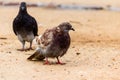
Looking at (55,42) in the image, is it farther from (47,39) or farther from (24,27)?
(24,27)

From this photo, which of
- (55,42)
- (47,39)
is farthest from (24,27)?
(55,42)

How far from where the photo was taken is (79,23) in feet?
62.9

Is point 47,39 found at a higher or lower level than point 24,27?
higher

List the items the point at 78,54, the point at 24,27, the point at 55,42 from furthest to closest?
Answer: the point at 24,27, the point at 78,54, the point at 55,42

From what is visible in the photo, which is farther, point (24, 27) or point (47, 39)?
point (24, 27)

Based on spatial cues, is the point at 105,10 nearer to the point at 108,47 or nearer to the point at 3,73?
the point at 108,47

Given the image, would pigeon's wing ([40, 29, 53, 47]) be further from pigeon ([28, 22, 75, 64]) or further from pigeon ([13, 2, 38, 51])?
pigeon ([13, 2, 38, 51])

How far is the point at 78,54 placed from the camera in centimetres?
1280

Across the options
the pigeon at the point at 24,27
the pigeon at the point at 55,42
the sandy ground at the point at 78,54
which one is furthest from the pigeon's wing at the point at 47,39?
the pigeon at the point at 24,27

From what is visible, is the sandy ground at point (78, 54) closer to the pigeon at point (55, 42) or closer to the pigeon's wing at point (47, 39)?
the pigeon at point (55, 42)

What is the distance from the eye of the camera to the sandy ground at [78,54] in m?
10.4

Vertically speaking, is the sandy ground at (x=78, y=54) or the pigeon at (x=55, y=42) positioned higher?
the pigeon at (x=55, y=42)

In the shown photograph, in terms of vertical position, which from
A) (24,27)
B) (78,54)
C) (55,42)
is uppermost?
(55,42)

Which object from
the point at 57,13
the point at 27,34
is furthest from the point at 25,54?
the point at 57,13
